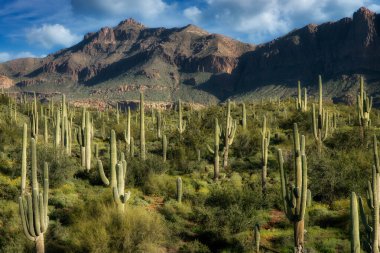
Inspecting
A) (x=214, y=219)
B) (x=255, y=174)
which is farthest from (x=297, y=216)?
(x=255, y=174)

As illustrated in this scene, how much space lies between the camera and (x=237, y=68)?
593 ft

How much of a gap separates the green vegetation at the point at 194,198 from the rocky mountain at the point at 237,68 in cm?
8820

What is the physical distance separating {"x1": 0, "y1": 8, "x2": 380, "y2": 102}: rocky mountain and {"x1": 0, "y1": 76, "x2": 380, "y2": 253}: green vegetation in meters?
88.2

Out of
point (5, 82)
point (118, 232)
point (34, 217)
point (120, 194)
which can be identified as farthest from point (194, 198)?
point (5, 82)

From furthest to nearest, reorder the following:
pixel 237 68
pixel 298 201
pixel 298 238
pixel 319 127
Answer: pixel 237 68 < pixel 319 127 < pixel 298 201 < pixel 298 238

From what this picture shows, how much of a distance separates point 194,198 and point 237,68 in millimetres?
168113

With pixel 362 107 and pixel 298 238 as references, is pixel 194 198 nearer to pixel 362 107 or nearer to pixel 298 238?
pixel 298 238

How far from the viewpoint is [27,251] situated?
1098 cm

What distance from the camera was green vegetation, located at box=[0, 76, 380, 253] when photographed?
35.6 feet

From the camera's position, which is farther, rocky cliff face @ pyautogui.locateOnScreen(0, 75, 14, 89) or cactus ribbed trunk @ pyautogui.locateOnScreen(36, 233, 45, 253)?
rocky cliff face @ pyautogui.locateOnScreen(0, 75, 14, 89)

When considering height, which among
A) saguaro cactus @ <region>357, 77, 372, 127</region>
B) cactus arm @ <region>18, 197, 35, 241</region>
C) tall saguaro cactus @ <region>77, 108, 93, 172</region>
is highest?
saguaro cactus @ <region>357, 77, 372, 127</region>

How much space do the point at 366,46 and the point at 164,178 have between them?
137 meters

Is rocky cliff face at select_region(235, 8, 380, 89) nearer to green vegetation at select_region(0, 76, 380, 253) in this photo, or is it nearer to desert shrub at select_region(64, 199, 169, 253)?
green vegetation at select_region(0, 76, 380, 253)

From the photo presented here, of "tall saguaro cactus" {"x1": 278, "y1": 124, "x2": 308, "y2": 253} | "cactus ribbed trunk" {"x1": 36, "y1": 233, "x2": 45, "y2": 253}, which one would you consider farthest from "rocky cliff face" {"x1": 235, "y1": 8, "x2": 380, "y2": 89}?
"cactus ribbed trunk" {"x1": 36, "y1": 233, "x2": 45, "y2": 253}
